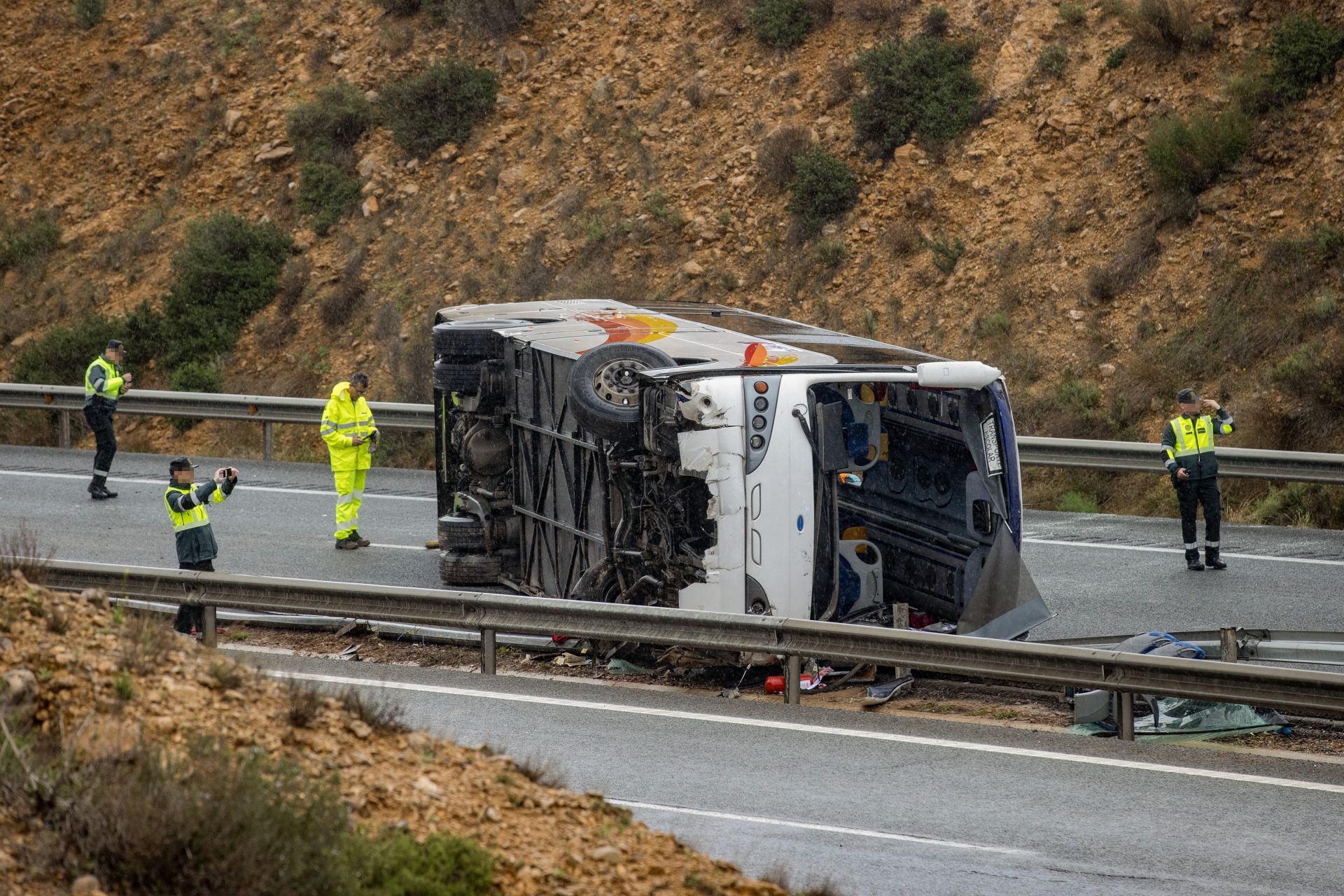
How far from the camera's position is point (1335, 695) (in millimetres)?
A: 8688

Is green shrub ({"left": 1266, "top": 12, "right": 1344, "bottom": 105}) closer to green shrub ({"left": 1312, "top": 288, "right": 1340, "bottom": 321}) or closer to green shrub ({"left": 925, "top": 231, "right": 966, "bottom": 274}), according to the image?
green shrub ({"left": 1312, "top": 288, "right": 1340, "bottom": 321})

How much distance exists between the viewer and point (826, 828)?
306 inches

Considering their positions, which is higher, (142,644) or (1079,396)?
(1079,396)

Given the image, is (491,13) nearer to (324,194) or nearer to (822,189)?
(324,194)

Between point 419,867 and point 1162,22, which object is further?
point 1162,22

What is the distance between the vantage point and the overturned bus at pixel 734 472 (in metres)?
9.94

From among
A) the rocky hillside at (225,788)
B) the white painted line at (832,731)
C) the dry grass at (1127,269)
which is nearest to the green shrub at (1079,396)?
the dry grass at (1127,269)

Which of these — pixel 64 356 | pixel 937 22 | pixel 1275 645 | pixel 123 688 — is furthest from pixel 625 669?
pixel 64 356

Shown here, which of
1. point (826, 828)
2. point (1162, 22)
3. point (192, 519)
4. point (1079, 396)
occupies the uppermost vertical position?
point (1162, 22)

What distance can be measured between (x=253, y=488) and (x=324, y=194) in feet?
29.4

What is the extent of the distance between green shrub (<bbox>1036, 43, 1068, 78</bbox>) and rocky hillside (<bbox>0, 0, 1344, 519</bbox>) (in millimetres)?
40

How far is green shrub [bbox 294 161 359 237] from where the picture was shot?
25.0 metres

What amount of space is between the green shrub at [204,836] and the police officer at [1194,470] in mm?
9733

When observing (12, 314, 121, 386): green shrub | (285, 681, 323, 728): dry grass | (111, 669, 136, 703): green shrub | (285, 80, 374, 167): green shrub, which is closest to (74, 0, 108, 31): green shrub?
(285, 80, 374, 167): green shrub
